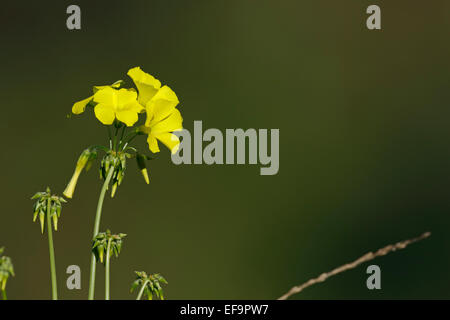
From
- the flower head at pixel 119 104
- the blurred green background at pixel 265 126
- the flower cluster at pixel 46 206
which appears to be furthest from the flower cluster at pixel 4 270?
the blurred green background at pixel 265 126

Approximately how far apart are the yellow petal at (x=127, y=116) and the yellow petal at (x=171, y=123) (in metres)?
0.03

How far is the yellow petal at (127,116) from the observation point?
2.51 feet

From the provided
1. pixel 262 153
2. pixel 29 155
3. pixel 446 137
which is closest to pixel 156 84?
pixel 262 153

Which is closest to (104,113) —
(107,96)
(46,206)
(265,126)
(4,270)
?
(107,96)

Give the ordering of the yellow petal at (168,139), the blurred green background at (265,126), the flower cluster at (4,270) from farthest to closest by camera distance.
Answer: the blurred green background at (265,126) < the yellow petal at (168,139) < the flower cluster at (4,270)

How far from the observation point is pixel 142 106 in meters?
0.79

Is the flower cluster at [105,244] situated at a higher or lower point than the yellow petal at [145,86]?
lower

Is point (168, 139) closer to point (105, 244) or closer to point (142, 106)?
point (142, 106)

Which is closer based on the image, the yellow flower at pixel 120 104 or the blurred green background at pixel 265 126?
the yellow flower at pixel 120 104

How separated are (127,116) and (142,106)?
3cm

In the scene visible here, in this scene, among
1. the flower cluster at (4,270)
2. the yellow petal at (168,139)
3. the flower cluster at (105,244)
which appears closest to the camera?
the flower cluster at (4,270)

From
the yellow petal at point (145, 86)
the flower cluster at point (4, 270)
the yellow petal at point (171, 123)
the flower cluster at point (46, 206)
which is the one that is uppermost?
the yellow petal at point (145, 86)

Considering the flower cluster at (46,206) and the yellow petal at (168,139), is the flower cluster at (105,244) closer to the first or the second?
the flower cluster at (46,206)
